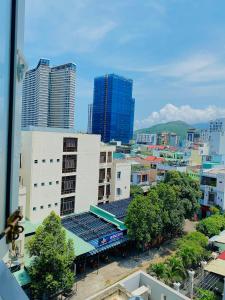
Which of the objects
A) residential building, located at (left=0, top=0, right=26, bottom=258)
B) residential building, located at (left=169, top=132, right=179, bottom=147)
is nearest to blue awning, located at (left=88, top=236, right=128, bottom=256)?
residential building, located at (left=0, top=0, right=26, bottom=258)

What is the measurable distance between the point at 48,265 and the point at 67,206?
17.0 ft

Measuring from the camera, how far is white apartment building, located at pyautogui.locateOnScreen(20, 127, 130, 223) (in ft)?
34.8

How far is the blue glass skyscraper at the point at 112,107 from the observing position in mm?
46719

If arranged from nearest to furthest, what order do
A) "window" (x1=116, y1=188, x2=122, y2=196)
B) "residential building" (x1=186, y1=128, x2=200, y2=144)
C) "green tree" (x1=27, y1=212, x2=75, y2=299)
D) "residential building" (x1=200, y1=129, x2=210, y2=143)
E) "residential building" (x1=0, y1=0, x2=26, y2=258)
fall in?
"residential building" (x1=0, y1=0, x2=26, y2=258), "green tree" (x1=27, y1=212, x2=75, y2=299), "window" (x1=116, y1=188, x2=122, y2=196), "residential building" (x1=200, y1=129, x2=210, y2=143), "residential building" (x1=186, y1=128, x2=200, y2=144)

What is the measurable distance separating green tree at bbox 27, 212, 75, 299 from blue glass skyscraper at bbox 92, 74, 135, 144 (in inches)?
1603

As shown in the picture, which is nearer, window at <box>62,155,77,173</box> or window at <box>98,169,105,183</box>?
window at <box>62,155,77,173</box>

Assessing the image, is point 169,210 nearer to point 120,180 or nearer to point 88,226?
point 88,226

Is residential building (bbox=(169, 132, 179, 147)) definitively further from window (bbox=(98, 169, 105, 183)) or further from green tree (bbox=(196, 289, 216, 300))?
green tree (bbox=(196, 289, 216, 300))

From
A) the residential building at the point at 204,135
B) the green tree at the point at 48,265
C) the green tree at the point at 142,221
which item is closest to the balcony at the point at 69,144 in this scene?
the green tree at the point at 142,221

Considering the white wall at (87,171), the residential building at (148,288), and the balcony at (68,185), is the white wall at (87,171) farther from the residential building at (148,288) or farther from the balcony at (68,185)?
the residential building at (148,288)

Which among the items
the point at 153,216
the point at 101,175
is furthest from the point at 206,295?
the point at 101,175

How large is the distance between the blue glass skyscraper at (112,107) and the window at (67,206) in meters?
35.8

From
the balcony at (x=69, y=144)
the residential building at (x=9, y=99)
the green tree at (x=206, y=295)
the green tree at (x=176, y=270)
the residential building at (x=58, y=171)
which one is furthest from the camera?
the balcony at (x=69, y=144)

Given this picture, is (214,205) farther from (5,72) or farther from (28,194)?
(5,72)
